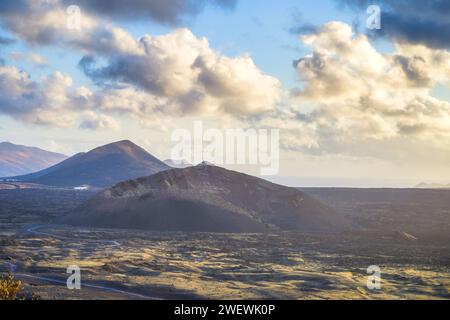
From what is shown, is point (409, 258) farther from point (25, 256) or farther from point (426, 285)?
point (25, 256)

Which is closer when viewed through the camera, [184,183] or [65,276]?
[65,276]

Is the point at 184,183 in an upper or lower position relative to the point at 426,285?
upper
